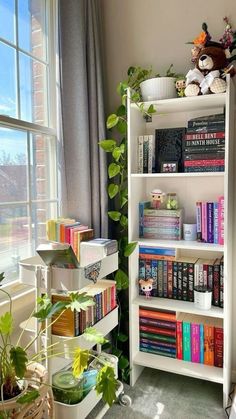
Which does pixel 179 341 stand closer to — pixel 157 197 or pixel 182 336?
pixel 182 336

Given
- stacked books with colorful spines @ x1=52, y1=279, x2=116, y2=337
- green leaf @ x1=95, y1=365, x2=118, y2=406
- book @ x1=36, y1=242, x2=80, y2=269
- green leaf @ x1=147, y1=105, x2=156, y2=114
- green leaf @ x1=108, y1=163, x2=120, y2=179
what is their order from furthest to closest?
green leaf @ x1=108, y1=163, x2=120, y2=179 < green leaf @ x1=147, y1=105, x2=156, y2=114 < stacked books with colorful spines @ x1=52, y1=279, x2=116, y2=337 < book @ x1=36, y1=242, x2=80, y2=269 < green leaf @ x1=95, y1=365, x2=118, y2=406

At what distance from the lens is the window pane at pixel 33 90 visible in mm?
1689

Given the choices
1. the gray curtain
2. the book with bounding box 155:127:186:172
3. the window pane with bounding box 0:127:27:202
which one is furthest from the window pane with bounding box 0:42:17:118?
the book with bounding box 155:127:186:172

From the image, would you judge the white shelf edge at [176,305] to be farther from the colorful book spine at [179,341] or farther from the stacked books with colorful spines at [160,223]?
the stacked books with colorful spines at [160,223]

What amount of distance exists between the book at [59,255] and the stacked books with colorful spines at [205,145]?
0.87m

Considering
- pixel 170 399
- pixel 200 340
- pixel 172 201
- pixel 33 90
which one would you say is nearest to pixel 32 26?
pixel 33 90

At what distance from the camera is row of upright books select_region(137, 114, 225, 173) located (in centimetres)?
171

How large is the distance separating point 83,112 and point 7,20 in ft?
1.84

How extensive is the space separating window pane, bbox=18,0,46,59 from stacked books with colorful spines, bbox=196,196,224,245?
124 centimetres

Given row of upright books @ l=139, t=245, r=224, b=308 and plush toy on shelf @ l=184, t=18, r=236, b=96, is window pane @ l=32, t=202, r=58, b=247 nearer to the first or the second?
row of upright books @ l=139, t=245, r=224, b=308

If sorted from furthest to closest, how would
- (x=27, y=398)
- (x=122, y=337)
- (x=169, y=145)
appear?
(x=122, y=337)
(x=169, y=145)
(x=27, y=398)

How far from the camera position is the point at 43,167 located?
6.05ft

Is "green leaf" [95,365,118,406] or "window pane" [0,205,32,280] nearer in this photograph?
"green leaf" [95,365,118,406]

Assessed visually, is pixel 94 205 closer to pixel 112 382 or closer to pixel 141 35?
pixel 112 382
